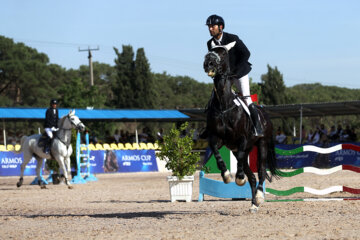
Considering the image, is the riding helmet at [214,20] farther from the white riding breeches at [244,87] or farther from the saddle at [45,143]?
the saddle at [45,143]

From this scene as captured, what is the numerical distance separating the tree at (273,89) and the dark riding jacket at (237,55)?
53.7 metres

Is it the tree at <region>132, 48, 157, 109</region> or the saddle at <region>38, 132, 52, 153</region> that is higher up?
the tree at <region>132, 48, 157, 109</region>

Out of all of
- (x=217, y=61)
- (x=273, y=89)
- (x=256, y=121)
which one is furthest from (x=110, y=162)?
(x=273, y=89)

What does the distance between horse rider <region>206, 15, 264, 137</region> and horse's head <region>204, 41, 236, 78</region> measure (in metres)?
0.18

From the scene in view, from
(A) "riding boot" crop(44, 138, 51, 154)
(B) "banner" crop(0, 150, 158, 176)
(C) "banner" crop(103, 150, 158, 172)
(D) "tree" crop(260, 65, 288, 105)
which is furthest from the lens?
(D) "tree" crop(260, 65, 288, 105)

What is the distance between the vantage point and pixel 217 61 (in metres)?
8.93

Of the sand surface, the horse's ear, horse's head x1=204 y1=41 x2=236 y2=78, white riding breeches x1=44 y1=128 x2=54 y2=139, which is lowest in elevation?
the sand surface

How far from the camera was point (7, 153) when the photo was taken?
1088 inches

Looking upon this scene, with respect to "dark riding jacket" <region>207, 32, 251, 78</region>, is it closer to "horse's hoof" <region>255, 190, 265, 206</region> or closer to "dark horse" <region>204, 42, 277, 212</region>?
"dark horse" <region>204, 42, 277, 212</region>

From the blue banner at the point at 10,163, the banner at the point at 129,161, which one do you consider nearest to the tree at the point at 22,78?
the banner at the point at 129,161

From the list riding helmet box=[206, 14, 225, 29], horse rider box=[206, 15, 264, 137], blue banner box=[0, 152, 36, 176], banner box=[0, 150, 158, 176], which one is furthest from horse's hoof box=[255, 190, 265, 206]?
banner box=[0, 150, 158, 176]

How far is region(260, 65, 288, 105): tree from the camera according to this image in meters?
63.2

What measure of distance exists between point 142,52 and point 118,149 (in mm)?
38015

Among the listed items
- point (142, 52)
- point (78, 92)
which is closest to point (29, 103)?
point (142, 52)
